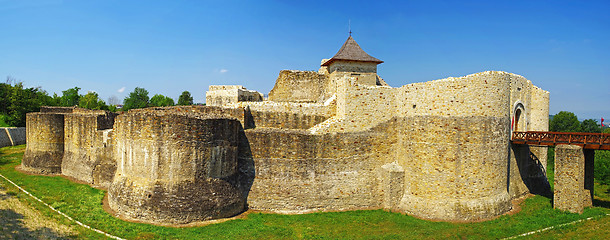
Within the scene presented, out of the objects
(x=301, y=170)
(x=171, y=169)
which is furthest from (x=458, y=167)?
(x=171, y=169)

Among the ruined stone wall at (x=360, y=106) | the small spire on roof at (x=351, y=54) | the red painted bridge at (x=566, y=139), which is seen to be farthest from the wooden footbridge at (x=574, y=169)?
the small spire on roof at (x=351, y=54)

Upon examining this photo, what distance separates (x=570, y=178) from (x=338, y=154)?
10377 mm

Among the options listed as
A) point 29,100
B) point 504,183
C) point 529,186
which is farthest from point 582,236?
point 29,100

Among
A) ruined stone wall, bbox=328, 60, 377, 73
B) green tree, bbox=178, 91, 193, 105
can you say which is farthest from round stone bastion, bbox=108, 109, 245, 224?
green tree, bbox=178, 91, 193, 105

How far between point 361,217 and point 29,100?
41.5 m

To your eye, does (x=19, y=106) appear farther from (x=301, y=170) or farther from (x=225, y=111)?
(x=301, y=170)

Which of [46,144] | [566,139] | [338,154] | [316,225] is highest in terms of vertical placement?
[566,139]

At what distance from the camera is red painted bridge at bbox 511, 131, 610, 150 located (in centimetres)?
1617

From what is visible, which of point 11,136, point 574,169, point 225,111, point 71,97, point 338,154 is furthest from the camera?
point 71,97

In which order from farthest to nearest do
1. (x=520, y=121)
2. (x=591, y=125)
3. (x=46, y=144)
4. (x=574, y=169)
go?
(x=591, y=125)
(x=46, y=144)
(x=520, y=121)
(x=574, y=169)

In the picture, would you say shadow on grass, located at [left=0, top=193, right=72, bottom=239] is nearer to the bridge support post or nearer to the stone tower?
the stone tower

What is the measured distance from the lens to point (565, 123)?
195 feet

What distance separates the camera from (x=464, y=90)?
53.6 ft

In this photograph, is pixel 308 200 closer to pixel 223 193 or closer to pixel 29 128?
pixel 223 193
